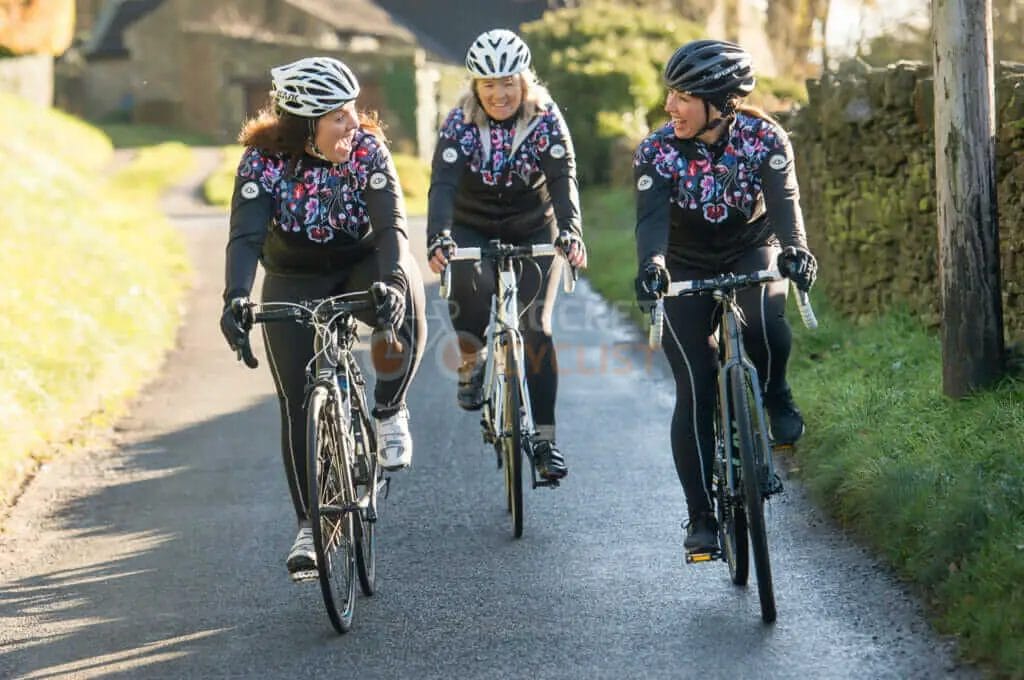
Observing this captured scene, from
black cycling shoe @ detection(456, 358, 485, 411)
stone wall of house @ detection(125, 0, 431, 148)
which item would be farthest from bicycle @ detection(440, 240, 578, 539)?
stone wall of house @ detection(125, 0, 431, 148)

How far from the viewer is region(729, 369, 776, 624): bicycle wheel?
5613 millimetres

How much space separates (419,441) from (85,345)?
12.9 feet

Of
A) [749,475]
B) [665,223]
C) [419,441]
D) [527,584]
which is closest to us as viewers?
[749,475]

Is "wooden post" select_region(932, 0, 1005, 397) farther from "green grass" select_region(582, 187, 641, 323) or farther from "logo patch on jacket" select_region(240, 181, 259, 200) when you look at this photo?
"green grass" select_region(582, 187, 641, 323)

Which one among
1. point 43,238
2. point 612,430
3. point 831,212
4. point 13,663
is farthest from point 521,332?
point 43,238

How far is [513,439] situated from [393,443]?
77cm

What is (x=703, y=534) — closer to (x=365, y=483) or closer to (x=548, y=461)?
(x=365, y=483)

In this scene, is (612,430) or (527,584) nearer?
(527,584)

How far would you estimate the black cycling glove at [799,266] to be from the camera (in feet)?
18.7

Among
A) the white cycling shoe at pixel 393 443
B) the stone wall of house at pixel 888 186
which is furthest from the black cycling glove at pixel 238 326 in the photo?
the stone wall of house at pixel 888 186

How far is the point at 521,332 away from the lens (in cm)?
782

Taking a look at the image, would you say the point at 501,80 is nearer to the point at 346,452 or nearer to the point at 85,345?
the point at 346,452

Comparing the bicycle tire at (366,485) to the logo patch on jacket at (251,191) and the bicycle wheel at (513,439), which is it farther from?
the logo patch on jacket at (251,191)

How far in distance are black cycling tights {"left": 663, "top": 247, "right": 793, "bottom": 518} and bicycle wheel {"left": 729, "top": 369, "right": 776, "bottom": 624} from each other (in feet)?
1.03
